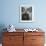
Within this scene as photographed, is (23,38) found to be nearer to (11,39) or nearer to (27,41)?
(27,41)

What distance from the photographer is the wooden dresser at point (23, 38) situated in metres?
3.60

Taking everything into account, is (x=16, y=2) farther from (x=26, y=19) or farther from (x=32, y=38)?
(x=32, y=38)

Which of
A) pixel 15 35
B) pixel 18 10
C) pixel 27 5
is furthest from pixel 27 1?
pixel 15 35

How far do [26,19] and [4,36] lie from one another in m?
0.96

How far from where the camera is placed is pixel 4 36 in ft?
11.9

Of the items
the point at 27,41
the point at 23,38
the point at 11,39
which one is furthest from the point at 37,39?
the point at 11,39

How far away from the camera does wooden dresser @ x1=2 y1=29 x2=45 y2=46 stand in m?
3.60

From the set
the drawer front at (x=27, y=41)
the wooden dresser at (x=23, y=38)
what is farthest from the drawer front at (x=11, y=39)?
the drawer front at (x=27, y=41)

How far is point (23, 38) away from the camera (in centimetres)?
361

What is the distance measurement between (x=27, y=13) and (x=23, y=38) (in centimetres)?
91

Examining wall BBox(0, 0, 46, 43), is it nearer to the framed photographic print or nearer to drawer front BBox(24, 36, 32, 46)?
the framed photographic print

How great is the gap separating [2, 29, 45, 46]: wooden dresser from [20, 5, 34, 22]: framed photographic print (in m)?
0.64

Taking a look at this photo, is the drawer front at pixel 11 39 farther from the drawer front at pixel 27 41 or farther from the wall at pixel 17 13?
the wall at pixel 17 13

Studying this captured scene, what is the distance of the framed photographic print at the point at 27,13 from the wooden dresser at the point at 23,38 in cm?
64
